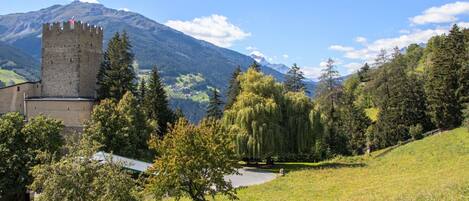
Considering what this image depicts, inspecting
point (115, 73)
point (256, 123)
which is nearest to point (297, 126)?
point (256, 123)

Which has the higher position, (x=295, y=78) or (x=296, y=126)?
(x=295, y=78)

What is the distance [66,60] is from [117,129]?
14116 mm

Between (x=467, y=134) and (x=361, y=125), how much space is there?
2835 cm

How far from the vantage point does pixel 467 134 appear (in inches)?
1684

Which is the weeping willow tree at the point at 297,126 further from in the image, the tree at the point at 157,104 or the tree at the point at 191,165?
the tree at the point at 191,165

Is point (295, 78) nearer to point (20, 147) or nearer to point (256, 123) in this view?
point (256, 123)

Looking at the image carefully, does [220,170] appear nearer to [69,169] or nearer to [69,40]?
[69,169]

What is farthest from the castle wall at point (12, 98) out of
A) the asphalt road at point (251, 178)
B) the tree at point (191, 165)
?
the tree at point (191, 165)

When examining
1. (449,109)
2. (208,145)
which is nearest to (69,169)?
(208,145)

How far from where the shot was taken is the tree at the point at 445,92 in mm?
52812

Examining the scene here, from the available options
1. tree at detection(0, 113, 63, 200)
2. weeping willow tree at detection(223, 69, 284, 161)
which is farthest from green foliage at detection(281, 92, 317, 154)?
tree at detection(0, 113, 63, 200)

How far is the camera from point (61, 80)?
53938mm

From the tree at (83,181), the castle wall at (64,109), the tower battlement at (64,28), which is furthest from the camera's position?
the tower battlement at (64,28)

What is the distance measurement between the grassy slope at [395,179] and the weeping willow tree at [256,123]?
4741 millimetres
